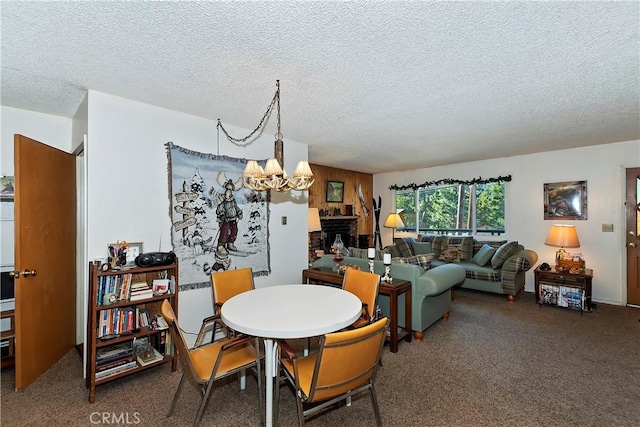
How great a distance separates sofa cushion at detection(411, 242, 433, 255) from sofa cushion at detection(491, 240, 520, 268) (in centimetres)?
116

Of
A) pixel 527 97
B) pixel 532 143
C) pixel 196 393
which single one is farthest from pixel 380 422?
pixel 532 143

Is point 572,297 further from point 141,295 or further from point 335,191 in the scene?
point 141,295

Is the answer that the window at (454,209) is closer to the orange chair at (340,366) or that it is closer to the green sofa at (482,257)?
the green sofa at (482,257)

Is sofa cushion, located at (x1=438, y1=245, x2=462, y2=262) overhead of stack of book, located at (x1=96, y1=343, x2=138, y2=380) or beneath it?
overhead

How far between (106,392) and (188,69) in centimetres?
259

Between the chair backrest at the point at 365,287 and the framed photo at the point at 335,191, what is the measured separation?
3.62m

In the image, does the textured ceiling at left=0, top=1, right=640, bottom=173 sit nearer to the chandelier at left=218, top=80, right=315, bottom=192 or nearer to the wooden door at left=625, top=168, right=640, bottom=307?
the chandelier at left=218, top=80, right=315, bottom=192

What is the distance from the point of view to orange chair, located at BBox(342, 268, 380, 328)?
8.23ft

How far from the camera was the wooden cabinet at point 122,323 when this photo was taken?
2258mm

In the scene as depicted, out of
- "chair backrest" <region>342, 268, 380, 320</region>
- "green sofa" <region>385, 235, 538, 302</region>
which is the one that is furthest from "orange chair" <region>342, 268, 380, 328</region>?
"green sofa" <region>385, 235, 538, 302</region>

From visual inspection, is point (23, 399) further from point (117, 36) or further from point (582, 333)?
point (582, 333)

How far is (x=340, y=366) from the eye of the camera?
1542 mm

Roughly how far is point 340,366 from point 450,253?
465cm

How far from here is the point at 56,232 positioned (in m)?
2.71
